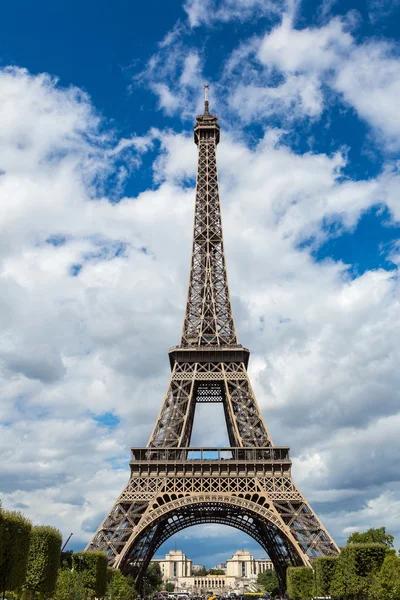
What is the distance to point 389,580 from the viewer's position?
4450cm

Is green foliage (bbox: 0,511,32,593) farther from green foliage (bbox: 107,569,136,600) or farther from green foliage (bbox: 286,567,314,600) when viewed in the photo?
green foliage (bbox: 286,567,314,600)

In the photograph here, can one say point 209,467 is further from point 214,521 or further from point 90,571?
point 214,521

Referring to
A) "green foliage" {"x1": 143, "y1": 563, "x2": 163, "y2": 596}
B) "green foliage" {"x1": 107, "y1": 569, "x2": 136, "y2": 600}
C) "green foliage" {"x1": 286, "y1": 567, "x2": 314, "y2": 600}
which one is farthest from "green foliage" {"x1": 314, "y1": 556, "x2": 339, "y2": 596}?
"green foliage" {"x1": 143, "y1": 563, "x2": 163, "y2": 596}

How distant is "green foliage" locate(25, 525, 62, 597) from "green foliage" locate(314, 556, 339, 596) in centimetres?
2183

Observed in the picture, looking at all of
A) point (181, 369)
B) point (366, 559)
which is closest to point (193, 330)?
point (181, 369)

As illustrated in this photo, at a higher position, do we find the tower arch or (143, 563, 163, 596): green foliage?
the tower arch

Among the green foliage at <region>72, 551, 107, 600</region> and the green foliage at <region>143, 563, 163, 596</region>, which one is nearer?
the green foliage at <region>72, 551, 107, 600</region>

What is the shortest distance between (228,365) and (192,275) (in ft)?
40.2

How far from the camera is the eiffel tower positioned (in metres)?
52.7

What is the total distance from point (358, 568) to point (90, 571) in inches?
831

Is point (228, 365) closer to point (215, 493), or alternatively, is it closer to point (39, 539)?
point (215, 493)

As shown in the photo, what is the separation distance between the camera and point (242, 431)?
5966 centimetres

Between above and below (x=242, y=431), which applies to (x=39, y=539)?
below

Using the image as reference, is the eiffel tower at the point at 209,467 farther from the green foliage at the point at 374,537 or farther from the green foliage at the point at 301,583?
the green foliage at the point at 374,537
